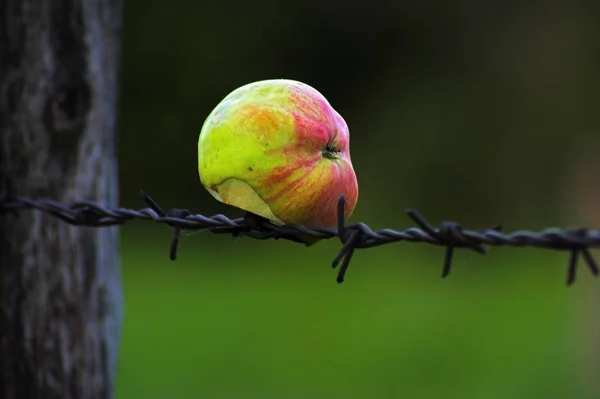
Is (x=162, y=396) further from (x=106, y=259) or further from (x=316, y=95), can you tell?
A: (x=316, y=95)

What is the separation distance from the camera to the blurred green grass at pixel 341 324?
5039mm

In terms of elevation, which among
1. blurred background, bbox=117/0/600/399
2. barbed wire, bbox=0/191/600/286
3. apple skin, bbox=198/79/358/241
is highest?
blurred background, bbox=117/0/600/399

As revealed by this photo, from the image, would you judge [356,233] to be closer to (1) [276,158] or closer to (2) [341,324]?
(1) [276,158]

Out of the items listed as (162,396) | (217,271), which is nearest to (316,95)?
(162,396)

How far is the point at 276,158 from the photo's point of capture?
1.33 m

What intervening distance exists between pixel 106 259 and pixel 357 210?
7.22 m

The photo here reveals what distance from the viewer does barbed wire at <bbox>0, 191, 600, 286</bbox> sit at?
107 centimetres

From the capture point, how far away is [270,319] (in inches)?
254

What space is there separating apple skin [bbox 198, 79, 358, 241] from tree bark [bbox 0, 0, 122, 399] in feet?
1.88

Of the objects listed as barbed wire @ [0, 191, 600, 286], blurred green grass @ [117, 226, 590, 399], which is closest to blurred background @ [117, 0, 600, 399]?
blurred green grass @ [117, 226, 590, 399]

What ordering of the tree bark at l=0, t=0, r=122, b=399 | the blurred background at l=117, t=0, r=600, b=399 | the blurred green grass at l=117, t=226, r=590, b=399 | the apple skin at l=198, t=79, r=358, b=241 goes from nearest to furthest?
1. the apple skin at l=198, t=79, r=358, b=241
2. the tree bark at l=0, t=0, r=122, b=399
3. the blurred green grass at l=117, t=226, r=590, b=399
4. the blurred background at l=117, t=0, r=600, b=399

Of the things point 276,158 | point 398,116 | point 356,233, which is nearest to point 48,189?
point 276,158

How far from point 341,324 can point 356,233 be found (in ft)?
16.3

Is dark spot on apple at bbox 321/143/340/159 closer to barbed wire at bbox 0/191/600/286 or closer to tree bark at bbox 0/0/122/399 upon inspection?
barbed wire at bbox 0/191/600/286
